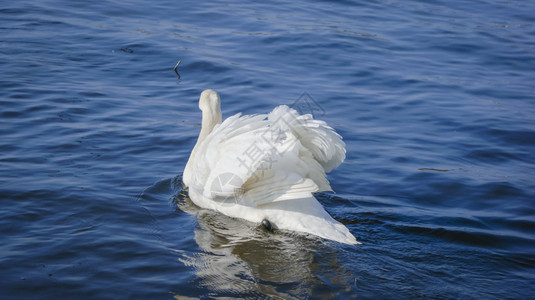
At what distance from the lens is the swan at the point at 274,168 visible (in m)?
5.39

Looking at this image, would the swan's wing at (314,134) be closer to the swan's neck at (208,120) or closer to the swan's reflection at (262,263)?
the swan's reflection at (262,263)

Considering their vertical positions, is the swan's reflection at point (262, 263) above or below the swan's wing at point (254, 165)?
below

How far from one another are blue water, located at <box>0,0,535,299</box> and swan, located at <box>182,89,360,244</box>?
0.20 meters

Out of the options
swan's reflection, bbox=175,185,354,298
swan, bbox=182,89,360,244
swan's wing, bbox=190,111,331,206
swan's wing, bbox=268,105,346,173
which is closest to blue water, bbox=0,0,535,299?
swan's reflection, bbox=175,185,354,298

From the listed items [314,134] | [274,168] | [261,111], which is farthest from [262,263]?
[261,111]

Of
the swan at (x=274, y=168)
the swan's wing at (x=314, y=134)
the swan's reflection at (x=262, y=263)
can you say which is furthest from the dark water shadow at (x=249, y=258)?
the swan's wing at (x=314, y=134)

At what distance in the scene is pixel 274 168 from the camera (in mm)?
5586

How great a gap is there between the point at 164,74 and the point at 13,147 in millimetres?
3826

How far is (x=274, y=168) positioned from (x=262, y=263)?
2.81 feet

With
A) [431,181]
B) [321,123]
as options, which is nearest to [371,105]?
[431,181]

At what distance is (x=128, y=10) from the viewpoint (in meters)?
14.4

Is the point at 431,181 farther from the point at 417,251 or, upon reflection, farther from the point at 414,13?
the point at 414,13

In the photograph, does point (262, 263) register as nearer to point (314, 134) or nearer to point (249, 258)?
point (249, 258)

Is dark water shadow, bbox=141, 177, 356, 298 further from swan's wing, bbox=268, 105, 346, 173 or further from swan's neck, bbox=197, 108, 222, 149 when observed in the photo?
swan's neck, bbox=197, 108, 222, 149
